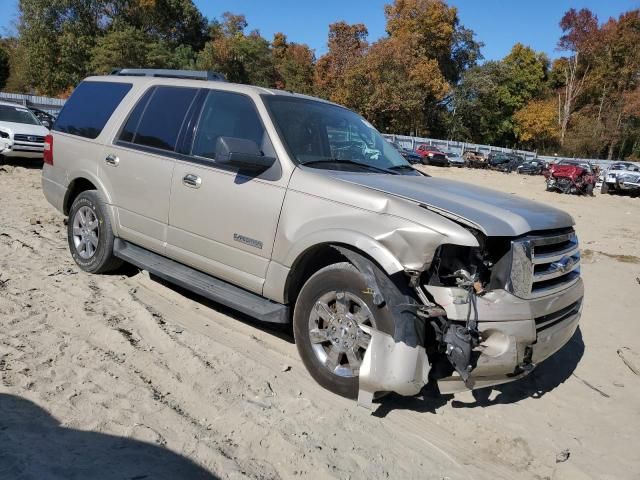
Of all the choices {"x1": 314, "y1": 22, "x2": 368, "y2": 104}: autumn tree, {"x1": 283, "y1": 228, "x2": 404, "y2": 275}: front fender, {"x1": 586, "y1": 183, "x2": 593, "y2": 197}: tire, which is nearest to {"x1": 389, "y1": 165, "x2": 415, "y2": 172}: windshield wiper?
{"x1": 283, "y1": 228, "x2": 404, "y2": 275}: front fender

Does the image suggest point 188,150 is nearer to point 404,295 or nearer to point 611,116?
point 404,295

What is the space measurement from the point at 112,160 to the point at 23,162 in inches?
444

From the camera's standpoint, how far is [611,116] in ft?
183

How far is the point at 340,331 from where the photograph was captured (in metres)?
3.46

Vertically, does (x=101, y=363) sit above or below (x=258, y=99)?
below

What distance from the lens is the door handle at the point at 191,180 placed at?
4254 millimetres

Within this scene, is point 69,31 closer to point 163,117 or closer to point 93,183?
point 93,183

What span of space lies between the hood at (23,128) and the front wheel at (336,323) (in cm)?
1235

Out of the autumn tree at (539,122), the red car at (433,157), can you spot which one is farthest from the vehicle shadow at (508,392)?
the autumn tree at (539,122)

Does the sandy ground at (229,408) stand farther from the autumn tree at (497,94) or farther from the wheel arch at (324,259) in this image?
the autumn tree at (497,94)

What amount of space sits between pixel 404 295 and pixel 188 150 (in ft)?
7.54

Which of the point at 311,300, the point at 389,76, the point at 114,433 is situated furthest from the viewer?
the point at 389,76

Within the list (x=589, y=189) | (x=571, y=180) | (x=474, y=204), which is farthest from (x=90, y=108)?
(x=589, y=189)

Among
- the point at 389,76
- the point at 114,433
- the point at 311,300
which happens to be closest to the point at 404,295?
the point at 311,300
